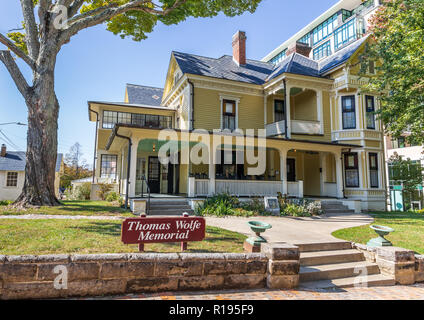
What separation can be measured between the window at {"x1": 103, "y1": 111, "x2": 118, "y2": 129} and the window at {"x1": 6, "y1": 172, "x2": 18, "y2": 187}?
13215 millimetres

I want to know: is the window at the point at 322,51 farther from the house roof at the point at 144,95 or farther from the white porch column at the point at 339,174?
the white porch column at the point at 339,174

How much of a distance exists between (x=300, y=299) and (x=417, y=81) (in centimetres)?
1108

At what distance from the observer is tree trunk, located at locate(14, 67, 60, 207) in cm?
885

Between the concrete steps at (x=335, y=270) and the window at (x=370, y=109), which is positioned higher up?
the window at (x=370, y=109)

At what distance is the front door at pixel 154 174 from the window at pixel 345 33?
97.3 ft

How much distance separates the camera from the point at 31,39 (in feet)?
31.9

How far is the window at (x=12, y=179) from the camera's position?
23.5m

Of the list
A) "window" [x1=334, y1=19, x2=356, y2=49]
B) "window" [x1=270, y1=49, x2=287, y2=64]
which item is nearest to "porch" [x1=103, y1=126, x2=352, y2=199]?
"window" [x1=334, y1=19, x2=356, y2=49]

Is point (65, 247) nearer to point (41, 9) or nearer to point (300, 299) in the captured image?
point (300, 299)

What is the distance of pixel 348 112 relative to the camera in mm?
→ 15320

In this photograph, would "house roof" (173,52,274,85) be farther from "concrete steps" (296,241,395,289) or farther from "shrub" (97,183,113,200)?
"concrete steps" (296,241,395,289)

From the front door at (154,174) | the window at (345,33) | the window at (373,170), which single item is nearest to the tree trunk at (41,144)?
the front door at (154,174)
